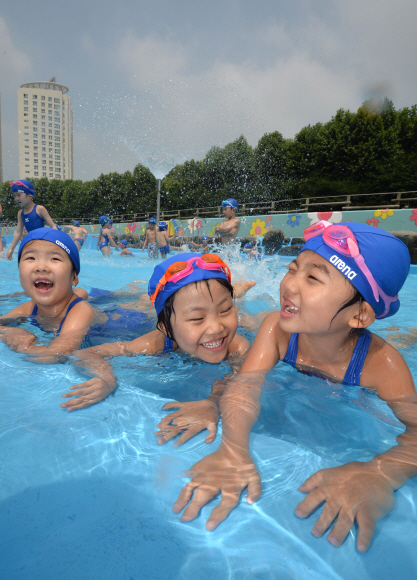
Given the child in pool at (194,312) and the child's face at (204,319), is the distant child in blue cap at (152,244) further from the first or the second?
the child's face at (204,319)

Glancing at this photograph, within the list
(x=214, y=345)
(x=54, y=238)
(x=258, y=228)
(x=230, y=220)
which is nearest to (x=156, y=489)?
(x=214, y=345)

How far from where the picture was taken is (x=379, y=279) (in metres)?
1.87

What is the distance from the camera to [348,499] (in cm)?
127

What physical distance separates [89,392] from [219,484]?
1.07 metres

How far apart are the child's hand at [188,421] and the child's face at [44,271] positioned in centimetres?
177

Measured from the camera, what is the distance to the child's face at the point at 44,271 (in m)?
3.13

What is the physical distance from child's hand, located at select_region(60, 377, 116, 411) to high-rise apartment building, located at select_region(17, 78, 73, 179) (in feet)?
398

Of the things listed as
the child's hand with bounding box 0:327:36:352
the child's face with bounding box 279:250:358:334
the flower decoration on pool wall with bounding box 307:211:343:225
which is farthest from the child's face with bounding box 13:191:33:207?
the flower decoration on pool wall with bounding box 307:211:343:225

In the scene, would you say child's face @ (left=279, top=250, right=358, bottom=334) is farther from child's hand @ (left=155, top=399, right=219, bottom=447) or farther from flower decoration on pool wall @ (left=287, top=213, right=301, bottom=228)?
flower decoration on pool wall @ (left=287, top=213, right=301, bottom=228)

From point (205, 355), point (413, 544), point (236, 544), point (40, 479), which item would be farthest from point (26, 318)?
point (413, 544)

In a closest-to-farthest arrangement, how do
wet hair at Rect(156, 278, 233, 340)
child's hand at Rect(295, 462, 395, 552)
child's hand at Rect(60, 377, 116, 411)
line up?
→ child's hand at Rect(295, 462, 395, 552), child's hand at Rect(60, 377, 116, 411), wet hair at Rect(156, 278, 233, 340)

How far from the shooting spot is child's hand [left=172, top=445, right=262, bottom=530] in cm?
124

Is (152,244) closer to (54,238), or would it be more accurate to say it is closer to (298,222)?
(298,222)

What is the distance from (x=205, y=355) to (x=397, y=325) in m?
3.56
